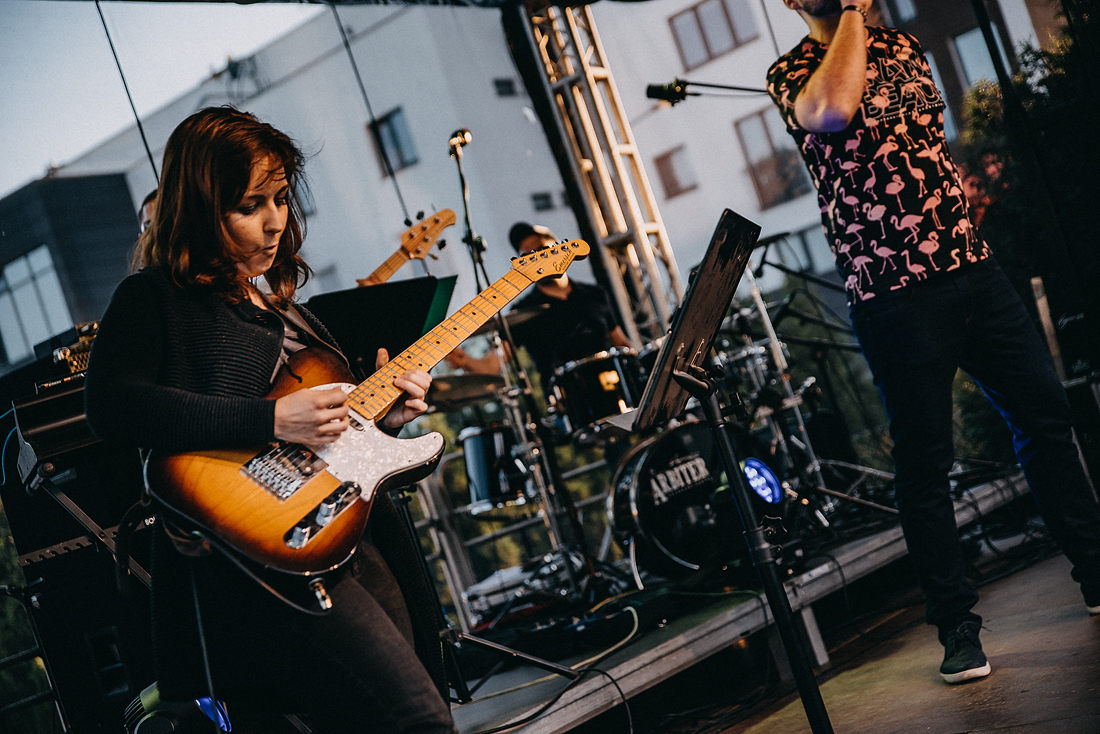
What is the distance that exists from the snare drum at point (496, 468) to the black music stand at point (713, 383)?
2.62 meters

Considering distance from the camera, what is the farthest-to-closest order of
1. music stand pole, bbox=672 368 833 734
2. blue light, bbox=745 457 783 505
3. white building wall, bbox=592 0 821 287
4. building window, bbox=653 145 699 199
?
building window, bbox=653 145 699 199 < white building wall, bbox=592 0 821 287 < blue light, bbox=745 457 783 505 < music stand pole, bbox=672 368 833 734

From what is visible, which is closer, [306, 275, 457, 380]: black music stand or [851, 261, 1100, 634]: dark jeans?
[851, 261, 1100, 634]: dark jeans

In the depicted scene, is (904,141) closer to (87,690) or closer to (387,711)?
(387,711)

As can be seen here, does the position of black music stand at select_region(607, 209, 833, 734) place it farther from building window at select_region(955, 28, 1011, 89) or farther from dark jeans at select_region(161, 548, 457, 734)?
building window at select_region(955, 28, 1011, 89)

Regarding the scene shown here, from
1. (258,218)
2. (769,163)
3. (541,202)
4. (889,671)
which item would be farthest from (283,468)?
(541,202)

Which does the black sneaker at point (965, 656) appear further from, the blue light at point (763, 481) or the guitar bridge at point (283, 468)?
the guitar bridge at point (283, 468)

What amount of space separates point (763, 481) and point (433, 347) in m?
2.16

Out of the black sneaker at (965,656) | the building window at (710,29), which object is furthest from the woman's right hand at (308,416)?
the building window at (710,29)

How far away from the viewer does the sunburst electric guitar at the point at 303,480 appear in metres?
1.46

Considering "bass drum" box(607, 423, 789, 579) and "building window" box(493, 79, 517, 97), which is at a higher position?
"building window" box(493, 79, 517, 97)

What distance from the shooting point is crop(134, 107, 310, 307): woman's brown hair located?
5.24 feet

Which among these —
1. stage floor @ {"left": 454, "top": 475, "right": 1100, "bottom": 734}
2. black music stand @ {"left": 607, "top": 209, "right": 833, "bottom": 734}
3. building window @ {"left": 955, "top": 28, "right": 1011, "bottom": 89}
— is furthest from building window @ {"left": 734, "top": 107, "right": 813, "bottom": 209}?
black music stand @ {"left": 607, "top": 209, "right": 833, "bottom": 734}

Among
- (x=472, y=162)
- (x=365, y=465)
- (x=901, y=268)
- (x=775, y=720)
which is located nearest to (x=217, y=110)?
(x=365, y=465)

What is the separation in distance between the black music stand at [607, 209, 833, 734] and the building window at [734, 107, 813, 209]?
24.9ft
